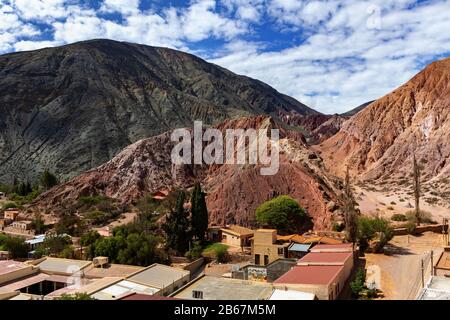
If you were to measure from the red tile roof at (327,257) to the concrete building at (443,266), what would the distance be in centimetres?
411

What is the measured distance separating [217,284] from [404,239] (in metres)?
→ 16.8

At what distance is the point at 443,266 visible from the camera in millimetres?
20469

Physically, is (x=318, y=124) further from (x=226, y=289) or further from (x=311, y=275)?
(x=226, y=289)

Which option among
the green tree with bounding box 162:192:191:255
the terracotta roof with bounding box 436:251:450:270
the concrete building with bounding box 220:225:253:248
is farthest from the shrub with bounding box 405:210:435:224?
the green tree with bounding box 162:192:191:255

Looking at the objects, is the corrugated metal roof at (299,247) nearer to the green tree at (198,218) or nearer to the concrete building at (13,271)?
the green tree at (198,218)

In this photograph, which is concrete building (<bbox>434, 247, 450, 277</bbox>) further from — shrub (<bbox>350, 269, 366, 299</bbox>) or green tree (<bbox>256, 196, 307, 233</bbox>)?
green tree (<bbox>256, 196, 307, 233</bbox>)

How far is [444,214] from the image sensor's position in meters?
40.4

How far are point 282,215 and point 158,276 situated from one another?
45.8 feet

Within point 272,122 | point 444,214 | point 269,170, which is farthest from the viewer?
point 272,122

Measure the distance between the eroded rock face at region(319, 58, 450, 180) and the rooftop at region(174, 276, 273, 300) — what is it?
4445 cm

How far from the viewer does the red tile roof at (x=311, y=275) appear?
18406 mm

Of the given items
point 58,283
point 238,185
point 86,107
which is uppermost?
point 86,107
